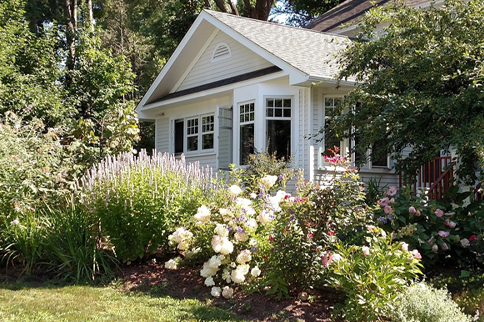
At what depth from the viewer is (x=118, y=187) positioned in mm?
6266

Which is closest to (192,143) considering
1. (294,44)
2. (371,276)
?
(294,44)

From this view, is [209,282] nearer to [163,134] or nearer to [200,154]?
[200,154]

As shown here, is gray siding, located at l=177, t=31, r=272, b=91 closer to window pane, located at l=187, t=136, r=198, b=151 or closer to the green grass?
window pane, located at l=187, t=136, r=198, b=151

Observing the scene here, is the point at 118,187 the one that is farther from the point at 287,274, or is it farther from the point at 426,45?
the point at 426,45

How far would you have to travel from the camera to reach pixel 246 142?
1271 cm

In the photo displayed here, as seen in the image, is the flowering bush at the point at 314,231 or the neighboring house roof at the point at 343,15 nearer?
the flowering bush at the point at 314,231

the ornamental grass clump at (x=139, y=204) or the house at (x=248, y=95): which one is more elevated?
the house at (x=248, y=95)

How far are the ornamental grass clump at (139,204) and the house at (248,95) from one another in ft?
12.7

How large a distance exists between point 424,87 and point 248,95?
5.52 meters

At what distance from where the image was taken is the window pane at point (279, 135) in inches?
477

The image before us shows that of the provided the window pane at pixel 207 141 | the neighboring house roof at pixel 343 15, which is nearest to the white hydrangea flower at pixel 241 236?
the window pane at pixel 207 141

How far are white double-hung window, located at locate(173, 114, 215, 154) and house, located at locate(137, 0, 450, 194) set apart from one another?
0.03 meters

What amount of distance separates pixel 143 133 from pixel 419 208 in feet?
70.6

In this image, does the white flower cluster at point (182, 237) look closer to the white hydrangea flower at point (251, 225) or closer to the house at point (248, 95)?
the white hydrangea flower at point (251, 225)
